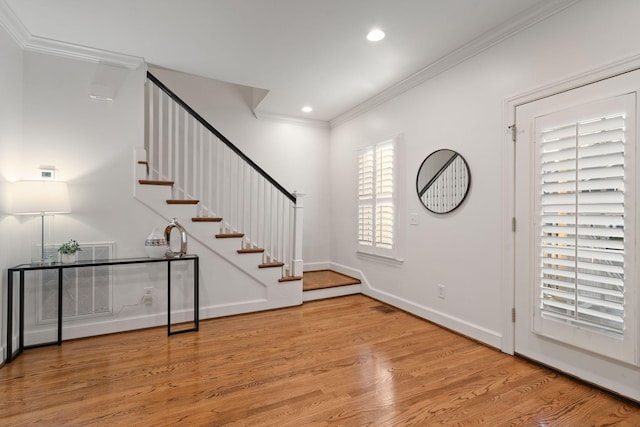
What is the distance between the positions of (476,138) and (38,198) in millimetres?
3772

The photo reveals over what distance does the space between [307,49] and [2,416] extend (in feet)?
11.3

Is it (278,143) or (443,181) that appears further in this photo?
(278,143)

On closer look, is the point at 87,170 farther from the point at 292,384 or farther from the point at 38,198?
the point at 292,384

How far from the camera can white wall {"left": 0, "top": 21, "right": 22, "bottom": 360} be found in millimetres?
2535

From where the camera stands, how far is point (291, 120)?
525 cm

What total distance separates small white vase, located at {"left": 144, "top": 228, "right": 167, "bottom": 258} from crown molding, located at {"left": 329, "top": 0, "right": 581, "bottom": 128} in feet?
10.1

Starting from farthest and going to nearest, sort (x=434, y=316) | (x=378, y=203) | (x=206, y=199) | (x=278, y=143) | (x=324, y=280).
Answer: (x=278, y=143), (x=324, y=280), (x=206, y=199), (x=378, y=203), (x=434, y=316)

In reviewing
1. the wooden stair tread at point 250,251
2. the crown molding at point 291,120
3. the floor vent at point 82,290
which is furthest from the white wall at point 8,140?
the crown molding at point 291,120

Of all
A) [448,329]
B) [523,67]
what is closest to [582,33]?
[523,67]

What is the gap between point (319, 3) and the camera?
2.40 metres

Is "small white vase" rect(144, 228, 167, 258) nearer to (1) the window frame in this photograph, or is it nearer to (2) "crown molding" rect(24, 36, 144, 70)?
(2) "crown molding" rect(24, 36, 144, 70)

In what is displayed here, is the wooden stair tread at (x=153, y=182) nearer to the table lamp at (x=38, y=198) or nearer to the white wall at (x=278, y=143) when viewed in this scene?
the table lamp at (x=38, y=198)

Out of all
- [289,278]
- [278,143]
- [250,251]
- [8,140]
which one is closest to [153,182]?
[8,140]

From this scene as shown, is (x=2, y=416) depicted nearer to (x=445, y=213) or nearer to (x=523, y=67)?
(x=445, y=213)
